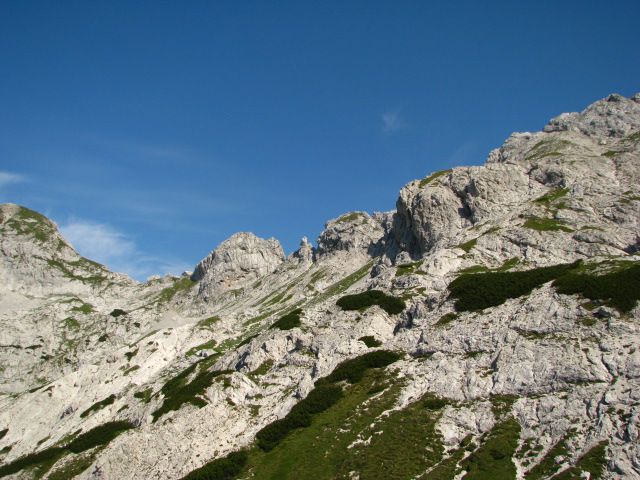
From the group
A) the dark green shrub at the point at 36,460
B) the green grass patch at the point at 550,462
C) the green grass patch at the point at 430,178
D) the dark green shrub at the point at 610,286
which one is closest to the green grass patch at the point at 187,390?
the dark green shrub at the point at 36,460

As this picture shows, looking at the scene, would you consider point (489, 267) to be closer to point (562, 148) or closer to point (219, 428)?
point (219, 428)

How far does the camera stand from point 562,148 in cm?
13812

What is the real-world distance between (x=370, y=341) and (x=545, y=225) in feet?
126

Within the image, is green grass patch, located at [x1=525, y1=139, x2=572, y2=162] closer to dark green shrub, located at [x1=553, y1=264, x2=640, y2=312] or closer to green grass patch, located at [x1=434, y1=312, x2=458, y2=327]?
dark green shrub, located at [x1=553, y1=264, x2=640, y2=312]

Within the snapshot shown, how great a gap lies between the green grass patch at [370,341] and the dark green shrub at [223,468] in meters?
18.8

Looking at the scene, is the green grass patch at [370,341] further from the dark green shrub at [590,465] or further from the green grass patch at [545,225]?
the green grass patch at [545,225]

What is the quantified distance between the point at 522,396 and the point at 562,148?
115m

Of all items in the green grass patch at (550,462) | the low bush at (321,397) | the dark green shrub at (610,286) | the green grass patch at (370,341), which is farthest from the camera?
the green grass patch at (370,341)

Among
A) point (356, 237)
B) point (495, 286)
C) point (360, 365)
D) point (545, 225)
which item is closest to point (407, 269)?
point (545, 225)

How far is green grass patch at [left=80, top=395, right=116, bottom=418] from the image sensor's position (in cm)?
8556

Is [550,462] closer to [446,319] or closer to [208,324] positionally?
[446,319]

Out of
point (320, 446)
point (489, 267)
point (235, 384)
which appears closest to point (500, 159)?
point (489, 267)

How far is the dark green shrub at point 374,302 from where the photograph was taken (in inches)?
2547

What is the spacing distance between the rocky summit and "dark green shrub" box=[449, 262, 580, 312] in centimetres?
26
